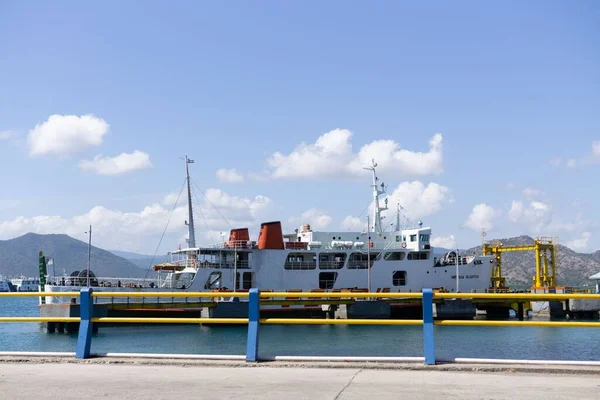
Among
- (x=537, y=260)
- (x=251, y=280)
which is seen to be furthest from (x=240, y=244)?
(x=537, y=260)

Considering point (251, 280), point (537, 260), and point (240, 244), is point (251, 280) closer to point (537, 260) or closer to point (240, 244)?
point (240, 244)

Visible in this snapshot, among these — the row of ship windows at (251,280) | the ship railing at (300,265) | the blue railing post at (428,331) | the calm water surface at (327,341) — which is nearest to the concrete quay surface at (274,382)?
the blue railing post at (428,331)

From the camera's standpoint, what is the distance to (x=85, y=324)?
10219 millimetres

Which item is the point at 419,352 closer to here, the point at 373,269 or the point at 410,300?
the point at 410,300

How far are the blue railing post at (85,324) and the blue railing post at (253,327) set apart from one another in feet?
7.86

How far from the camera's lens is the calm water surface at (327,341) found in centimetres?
2878

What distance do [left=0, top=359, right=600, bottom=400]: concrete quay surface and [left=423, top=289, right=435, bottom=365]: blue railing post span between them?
0.72 ft

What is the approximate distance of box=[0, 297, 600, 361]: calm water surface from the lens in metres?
28.8

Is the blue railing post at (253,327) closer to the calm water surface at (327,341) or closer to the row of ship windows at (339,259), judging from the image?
the calm water surface at (327,341)

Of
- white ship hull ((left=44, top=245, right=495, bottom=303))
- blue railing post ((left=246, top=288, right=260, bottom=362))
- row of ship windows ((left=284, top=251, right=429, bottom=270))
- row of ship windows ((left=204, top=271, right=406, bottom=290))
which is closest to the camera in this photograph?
blue railing post ((left=246, top=288, right=260, bottom=362))

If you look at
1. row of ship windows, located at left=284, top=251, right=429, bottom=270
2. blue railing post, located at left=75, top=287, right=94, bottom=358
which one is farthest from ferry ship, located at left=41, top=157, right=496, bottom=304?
blue railing post, located at left=75, top=287, right=94, bottom=358

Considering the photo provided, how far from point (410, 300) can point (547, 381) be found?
124 feet

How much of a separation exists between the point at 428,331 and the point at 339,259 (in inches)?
1551

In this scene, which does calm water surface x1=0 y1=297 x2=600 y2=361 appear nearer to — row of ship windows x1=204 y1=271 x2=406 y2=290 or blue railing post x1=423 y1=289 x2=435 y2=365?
row of ship windows x1=204 y1=271 x2=406 y2=290
